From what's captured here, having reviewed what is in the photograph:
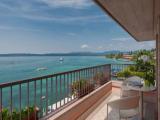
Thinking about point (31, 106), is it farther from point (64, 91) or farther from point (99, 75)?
point (99, 75)

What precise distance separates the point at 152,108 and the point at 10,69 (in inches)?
769

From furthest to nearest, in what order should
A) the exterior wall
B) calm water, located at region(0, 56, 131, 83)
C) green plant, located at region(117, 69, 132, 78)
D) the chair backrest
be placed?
calm water, located at region(0, 56, 131, 83), green plant, located at region(117, 69, 132, 78), the exterior wall, the chair backrest

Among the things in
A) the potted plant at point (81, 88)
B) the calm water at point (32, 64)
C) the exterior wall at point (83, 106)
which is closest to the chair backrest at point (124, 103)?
the exterior wall at point (83, 106)

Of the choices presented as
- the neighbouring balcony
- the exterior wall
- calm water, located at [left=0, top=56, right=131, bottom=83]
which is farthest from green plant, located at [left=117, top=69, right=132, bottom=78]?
calm water, located at [left=0, top=56, right=131, bottom=83]

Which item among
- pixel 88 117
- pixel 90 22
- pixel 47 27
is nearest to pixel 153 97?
pixel 88 117

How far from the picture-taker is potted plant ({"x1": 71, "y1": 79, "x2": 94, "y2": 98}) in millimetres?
4882

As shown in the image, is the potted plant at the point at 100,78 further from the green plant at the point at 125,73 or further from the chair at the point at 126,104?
the chair at the point at 126,104

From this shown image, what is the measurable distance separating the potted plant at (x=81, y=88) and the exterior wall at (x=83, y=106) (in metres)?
0.16

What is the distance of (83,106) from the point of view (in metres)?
4.63

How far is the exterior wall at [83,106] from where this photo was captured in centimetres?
373

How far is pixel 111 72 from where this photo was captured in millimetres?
7676

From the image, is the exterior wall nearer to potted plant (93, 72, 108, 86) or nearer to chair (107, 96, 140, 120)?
potted plant (93, 72, 108, 86)

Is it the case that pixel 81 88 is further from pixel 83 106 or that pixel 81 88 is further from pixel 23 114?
pixel 23 114

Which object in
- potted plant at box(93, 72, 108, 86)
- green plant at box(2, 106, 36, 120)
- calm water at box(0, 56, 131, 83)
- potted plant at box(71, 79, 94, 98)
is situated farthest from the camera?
calm water at box(0, 56, 131, 83)
